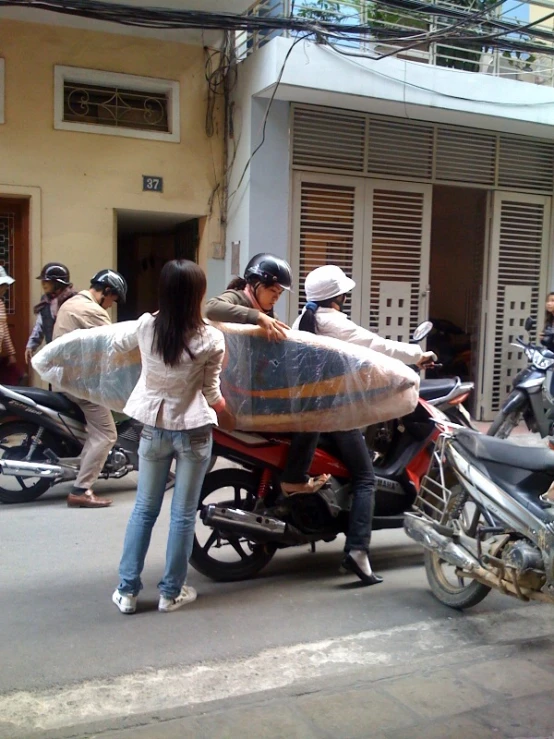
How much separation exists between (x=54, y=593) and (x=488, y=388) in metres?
7.23

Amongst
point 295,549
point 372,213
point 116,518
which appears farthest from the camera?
point 372,213

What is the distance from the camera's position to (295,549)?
4.93 metres

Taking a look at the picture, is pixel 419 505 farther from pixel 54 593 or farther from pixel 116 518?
pixel 116 518

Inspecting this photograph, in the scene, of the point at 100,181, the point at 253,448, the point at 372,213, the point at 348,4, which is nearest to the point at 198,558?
the point at 253,448

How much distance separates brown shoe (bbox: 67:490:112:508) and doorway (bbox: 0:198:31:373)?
2.70m

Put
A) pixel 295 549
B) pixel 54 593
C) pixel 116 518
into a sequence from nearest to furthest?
pixel 54 593
pixel 295 549
pixel 116 518

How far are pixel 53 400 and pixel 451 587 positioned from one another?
134 inches

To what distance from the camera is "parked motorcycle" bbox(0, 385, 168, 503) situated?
573 cm

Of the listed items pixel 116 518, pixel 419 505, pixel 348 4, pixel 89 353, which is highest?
pixel 348 4

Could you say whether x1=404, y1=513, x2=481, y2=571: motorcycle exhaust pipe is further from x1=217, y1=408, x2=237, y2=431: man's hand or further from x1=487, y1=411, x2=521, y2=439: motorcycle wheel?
x1=487, y1=411, x2=521, y2=439: motorcycle wheel

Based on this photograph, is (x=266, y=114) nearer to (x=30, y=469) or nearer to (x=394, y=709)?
(x=30, y=469)

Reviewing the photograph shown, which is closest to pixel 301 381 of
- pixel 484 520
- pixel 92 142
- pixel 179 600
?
pixel 484 520

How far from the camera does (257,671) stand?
3.27 m

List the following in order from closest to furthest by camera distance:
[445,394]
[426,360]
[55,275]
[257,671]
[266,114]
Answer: [257,671] < [426,360] < [445,394] < [55,275] < [266,114]
